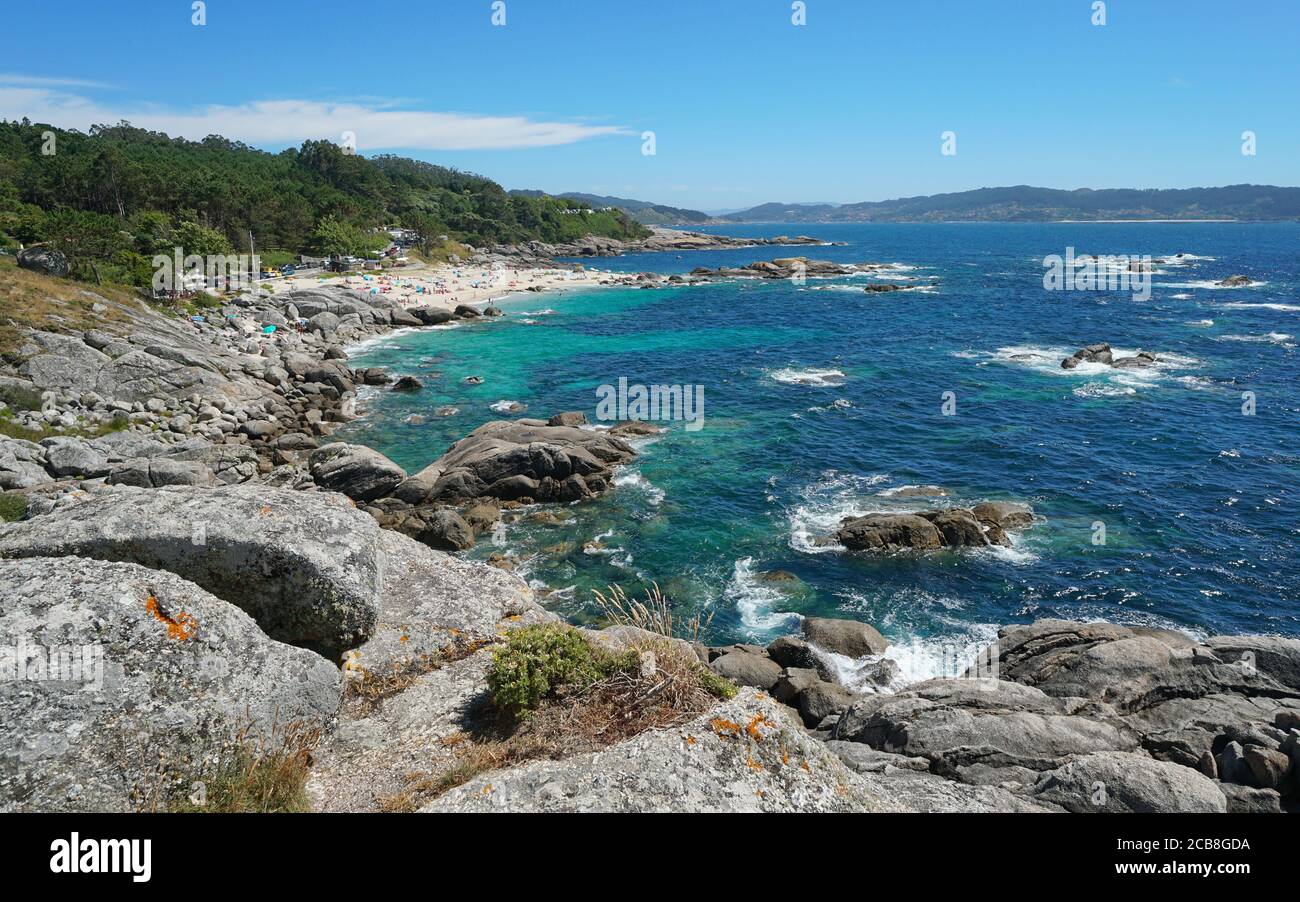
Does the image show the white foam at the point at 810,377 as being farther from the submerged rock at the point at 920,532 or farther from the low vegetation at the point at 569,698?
the low vegetation at the point at 569,698

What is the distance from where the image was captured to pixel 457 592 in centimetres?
1226

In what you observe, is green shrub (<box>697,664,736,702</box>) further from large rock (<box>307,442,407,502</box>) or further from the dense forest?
the dense forest

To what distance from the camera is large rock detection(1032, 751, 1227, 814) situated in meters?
11.5

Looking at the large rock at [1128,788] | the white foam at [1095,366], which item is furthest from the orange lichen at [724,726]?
the white foam at [1095,366]

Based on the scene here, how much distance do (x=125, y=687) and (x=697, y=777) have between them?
5.50m

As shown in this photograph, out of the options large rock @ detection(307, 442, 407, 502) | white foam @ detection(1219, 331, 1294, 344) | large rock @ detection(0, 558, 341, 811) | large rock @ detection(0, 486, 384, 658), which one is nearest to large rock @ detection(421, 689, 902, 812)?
large rock @ detection(0, 558, 341, 811)

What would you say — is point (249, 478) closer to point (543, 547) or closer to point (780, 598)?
point (543, 547)

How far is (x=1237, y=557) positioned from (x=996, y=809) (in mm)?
25075

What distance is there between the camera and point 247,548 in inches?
355

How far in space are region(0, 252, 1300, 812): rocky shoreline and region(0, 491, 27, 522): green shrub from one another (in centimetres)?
30

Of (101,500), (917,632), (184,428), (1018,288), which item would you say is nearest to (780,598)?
(917,632)

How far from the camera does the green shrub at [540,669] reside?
8672mm

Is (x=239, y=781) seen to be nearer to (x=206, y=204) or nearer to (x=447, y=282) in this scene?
(x=206, y=204)

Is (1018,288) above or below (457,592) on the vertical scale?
above
